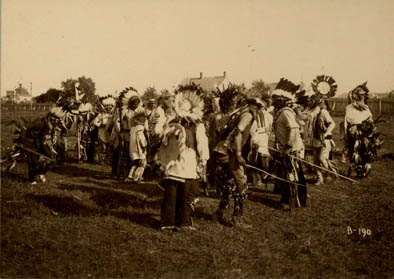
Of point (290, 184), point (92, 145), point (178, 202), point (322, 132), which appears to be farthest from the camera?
point (92, 145)

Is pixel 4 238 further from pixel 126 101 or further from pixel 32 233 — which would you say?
pixel 126 101

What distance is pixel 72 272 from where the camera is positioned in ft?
17.6

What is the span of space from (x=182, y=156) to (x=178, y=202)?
774mm

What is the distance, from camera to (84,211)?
803 cm

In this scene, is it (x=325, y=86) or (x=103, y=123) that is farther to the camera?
(x=103, y=123)

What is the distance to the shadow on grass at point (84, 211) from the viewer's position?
755 centimetres

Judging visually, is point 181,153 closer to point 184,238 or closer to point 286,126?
point 184,238

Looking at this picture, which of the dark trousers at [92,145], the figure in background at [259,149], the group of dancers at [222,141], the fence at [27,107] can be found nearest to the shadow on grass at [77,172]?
the group of dancers at [222,141]

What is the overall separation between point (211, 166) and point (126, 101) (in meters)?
3.48

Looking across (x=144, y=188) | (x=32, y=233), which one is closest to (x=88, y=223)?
(x=32, y=233)

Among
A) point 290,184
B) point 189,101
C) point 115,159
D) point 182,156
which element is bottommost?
point 290,184

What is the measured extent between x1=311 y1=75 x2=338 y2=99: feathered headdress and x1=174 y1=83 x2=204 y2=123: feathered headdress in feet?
19.9

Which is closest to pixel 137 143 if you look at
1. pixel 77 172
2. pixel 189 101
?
pixel 77 172

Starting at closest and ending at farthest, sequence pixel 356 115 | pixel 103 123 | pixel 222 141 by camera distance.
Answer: pixel 222 141
pixel 356 115
pixel 103 123
